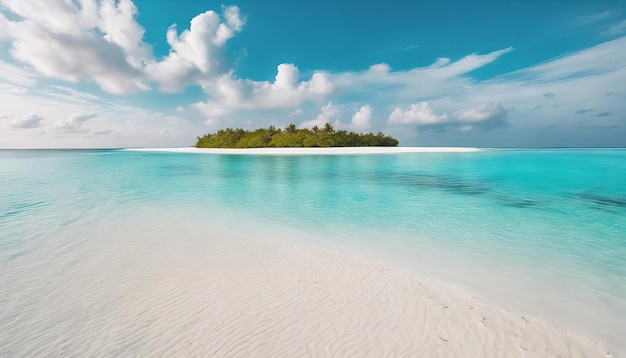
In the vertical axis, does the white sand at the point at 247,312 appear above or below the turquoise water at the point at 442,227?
above

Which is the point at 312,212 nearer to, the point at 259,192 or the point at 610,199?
the point at 259,192

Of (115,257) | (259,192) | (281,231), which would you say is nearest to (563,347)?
(281,231)

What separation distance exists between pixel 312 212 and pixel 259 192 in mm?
4957

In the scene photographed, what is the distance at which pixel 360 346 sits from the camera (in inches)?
121

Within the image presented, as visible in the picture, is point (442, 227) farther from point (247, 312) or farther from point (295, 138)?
point (295, 138)

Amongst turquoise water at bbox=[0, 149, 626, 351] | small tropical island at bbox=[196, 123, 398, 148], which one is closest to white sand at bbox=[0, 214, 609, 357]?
turquoise water at bbox=[0, 149, 626, 351]

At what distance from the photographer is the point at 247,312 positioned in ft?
12.0

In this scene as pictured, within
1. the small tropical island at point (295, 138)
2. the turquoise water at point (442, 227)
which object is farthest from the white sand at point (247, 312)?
the small tropical island at point (295, 138)

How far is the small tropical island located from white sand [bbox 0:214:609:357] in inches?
2798

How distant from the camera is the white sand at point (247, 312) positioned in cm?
308

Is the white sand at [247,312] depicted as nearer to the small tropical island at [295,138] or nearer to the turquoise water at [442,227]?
the turquoise water at [442,227]

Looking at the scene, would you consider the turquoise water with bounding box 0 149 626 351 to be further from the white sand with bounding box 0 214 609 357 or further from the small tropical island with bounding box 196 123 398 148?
the small tropical island with bounding box 196 123 398 148

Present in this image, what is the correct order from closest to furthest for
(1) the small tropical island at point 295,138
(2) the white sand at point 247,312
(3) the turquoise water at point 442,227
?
(2) the white sand at point 247,312, (3) the turquoise water at point 442,227, (1) the small tropical island at point 295,138

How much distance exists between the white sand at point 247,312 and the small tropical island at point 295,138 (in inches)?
2798
